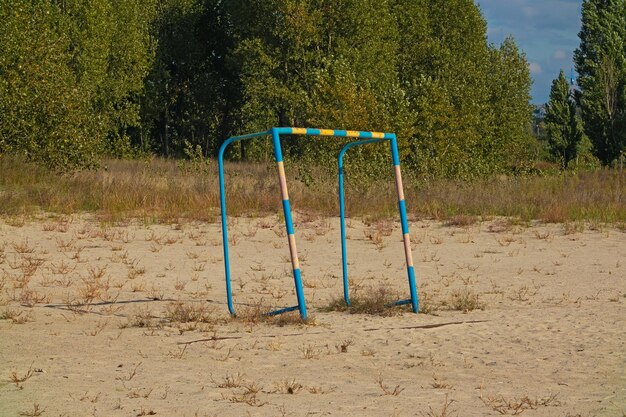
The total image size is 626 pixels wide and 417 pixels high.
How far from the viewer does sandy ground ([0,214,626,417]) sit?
21.6ft

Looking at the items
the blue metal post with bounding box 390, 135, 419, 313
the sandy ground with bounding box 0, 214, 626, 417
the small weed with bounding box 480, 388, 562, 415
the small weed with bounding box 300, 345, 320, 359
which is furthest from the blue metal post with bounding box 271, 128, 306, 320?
the small weed with bounding box 480, 388, 562, 415

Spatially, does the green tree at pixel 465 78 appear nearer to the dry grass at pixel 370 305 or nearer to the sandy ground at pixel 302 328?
the sandy ground at pixel 302 328

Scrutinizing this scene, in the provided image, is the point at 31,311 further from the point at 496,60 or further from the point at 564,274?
the point at 496,60

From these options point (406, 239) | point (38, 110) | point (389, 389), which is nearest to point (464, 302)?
point (406, 239)

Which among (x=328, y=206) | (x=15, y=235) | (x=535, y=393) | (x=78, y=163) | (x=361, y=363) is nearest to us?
(x=535, y=393)

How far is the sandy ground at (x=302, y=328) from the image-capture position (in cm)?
660

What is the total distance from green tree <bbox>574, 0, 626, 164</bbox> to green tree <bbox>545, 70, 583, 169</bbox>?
84 centimetres

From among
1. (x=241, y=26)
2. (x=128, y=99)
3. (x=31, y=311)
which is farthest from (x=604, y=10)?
(x=31, y=311)

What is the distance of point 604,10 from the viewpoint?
174 feet

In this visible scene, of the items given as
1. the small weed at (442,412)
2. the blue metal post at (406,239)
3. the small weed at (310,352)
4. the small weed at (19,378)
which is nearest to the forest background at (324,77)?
the blue metal post at (406,239)

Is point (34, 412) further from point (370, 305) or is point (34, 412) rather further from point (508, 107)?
point (508, 107)

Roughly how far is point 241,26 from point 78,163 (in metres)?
23.5

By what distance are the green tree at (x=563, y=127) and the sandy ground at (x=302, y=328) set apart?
36.0 metres

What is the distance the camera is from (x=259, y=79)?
43750mm
